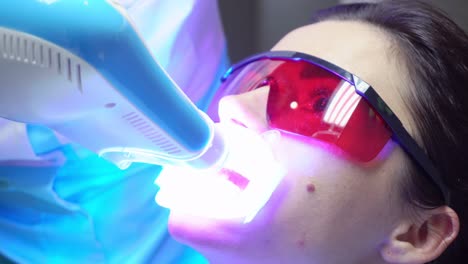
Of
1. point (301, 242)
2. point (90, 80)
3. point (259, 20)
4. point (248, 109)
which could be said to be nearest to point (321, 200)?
point (301, 242)

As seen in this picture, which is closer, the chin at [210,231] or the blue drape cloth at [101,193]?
the chin at [210,231]

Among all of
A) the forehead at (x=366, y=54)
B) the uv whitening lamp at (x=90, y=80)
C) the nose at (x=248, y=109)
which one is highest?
the uv whitening lamp at (x=90, y=80)

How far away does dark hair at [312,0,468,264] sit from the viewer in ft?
2.62

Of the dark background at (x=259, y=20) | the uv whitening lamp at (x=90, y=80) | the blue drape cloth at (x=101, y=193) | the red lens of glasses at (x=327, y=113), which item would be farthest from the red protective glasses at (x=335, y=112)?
the dark background at (x=259, y=20)

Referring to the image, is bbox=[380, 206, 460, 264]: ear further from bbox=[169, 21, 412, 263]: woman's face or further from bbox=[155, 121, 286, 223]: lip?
bbox=[155, 121, 286, 223]: lip

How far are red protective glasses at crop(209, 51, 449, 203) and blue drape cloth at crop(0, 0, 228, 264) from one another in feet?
1.17

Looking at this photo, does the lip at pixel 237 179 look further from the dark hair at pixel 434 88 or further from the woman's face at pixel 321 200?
the dark hair at pixel 434 88

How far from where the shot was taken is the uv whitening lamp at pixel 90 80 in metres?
0.46

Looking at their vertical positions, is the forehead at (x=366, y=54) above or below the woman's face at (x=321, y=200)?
above

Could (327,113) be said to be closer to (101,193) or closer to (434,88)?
(434,88)

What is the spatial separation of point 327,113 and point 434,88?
0.20 m

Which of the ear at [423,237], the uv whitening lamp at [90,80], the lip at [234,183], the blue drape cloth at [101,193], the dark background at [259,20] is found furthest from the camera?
the dark background at [259,20]

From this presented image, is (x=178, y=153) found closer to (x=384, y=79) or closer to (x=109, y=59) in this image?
(x=109, y=59)

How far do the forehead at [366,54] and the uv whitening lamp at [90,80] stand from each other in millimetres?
299
